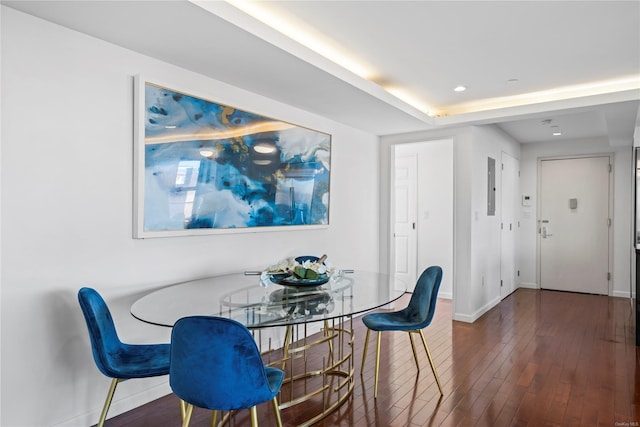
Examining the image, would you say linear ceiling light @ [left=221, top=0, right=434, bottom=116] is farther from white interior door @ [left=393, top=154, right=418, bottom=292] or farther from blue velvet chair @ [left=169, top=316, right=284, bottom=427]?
white interior door @ [left=393, top=154, right=418, bottom=292]

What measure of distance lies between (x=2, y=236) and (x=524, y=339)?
4.26 m

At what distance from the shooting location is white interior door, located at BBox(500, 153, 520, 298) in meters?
5.77

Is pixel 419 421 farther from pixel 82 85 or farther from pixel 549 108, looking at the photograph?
pixel 549 108

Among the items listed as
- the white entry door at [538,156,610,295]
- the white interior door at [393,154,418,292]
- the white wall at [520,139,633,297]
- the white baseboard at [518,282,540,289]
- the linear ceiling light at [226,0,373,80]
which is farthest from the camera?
the white baseboard at [518,282,540,289]

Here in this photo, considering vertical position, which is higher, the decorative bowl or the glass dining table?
the decorative bowl

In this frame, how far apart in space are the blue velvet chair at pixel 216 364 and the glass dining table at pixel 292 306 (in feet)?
0.69

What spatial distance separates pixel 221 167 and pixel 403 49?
5.31 ft

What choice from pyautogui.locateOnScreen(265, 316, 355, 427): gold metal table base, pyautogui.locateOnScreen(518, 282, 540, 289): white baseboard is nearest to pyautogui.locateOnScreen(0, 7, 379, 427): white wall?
pyautogui.locateOnScreen(265, 316, 355, 427): gold metal table base

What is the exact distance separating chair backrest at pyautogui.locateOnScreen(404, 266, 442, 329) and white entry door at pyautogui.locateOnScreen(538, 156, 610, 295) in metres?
4.57

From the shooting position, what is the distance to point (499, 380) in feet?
9.82

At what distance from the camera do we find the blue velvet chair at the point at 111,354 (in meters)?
1.97

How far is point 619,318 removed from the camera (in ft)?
15.6

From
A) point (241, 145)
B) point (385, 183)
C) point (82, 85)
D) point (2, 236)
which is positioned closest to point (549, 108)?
point (385, 183)

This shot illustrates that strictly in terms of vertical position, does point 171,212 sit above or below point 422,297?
above
